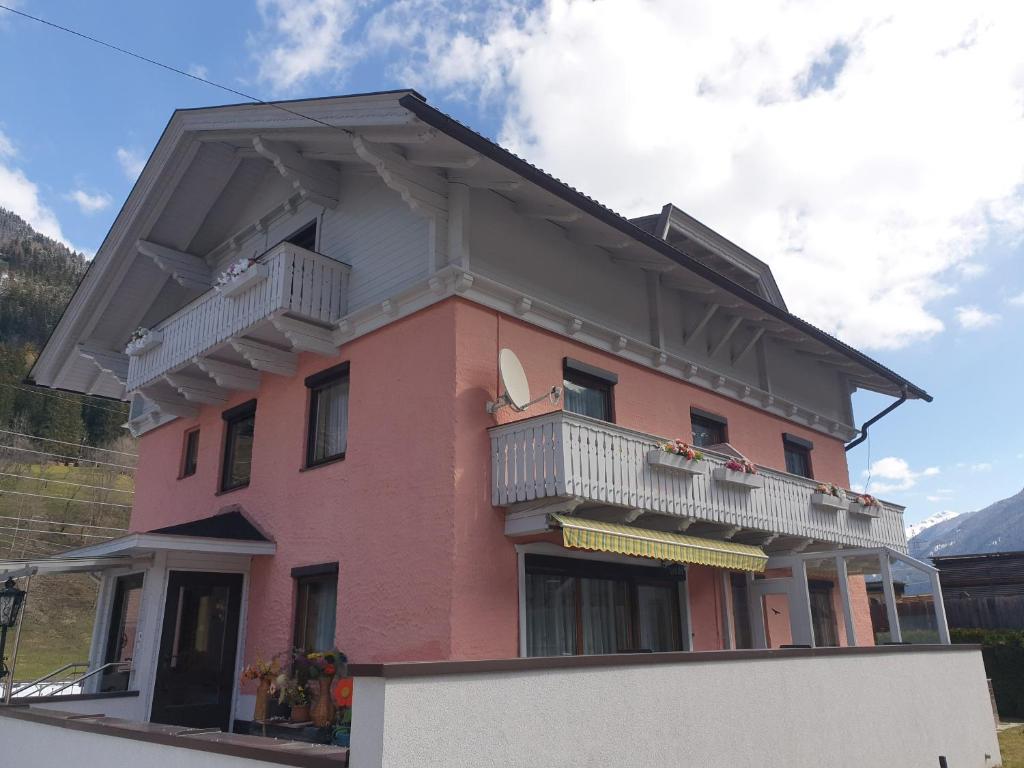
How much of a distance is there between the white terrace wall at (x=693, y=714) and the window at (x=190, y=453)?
12.0 m

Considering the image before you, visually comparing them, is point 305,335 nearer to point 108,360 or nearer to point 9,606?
point 9,606

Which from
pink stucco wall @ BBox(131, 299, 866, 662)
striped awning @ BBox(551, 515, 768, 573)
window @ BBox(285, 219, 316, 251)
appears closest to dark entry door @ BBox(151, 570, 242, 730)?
pink stucco wall @ BBox(131, 299, 866, 662)

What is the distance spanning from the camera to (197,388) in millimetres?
15273

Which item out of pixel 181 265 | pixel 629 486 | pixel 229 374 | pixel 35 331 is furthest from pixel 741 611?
pixel 35 331

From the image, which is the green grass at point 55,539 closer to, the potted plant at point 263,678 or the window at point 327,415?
the potted plant at point 263,678

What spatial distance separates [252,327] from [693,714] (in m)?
→ 8.53

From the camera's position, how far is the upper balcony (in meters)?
10.2

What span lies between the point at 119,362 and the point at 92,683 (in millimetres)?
7824

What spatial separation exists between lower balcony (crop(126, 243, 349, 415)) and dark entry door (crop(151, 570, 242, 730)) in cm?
354

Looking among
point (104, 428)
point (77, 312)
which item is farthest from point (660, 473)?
point (104, 428)

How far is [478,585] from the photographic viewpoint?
10.3 meters

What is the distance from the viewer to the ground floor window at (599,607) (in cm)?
1119

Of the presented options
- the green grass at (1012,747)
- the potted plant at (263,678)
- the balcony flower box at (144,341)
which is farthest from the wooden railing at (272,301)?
the green grass at (1012,747)

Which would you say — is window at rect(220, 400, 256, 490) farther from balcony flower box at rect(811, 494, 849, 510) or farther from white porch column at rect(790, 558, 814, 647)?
balcony flower box at rect(811, 494, 849, 510)
